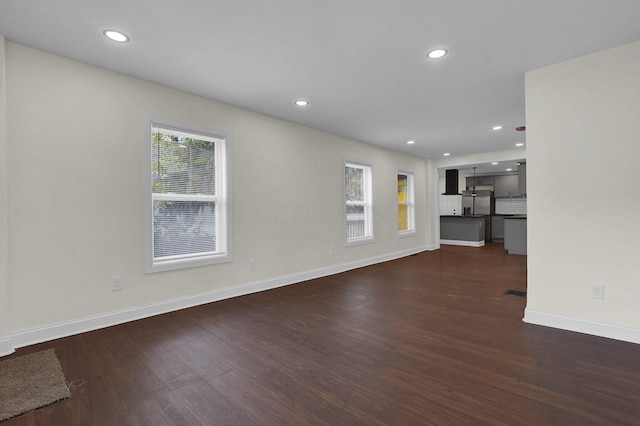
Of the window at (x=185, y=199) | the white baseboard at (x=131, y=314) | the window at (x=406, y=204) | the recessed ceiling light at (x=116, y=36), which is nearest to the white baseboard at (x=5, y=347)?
the white baseboard at (x=131, y=314)

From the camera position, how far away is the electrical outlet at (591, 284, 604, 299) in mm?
2736

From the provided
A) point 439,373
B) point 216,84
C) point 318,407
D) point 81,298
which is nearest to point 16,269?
point 81,298

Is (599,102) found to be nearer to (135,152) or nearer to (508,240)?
(135,152)

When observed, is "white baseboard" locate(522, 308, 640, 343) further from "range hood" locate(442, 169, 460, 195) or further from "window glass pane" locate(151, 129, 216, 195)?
"range hood" locate(442, 169, 460, 195)

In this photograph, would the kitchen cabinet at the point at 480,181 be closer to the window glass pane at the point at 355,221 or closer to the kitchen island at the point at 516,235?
the kitchen island at the point at 516,235

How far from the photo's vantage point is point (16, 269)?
8.45ft

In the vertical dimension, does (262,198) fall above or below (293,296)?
above

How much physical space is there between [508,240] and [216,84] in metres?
7.56

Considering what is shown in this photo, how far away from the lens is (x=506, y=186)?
1078 cm

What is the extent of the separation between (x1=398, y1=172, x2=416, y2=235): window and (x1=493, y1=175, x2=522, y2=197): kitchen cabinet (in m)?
4.93

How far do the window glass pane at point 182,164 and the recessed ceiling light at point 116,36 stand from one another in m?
1.08

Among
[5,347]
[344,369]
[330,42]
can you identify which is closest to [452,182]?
[330,42]

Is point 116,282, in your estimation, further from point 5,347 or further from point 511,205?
point 511,205

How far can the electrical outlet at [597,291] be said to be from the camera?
274cm
